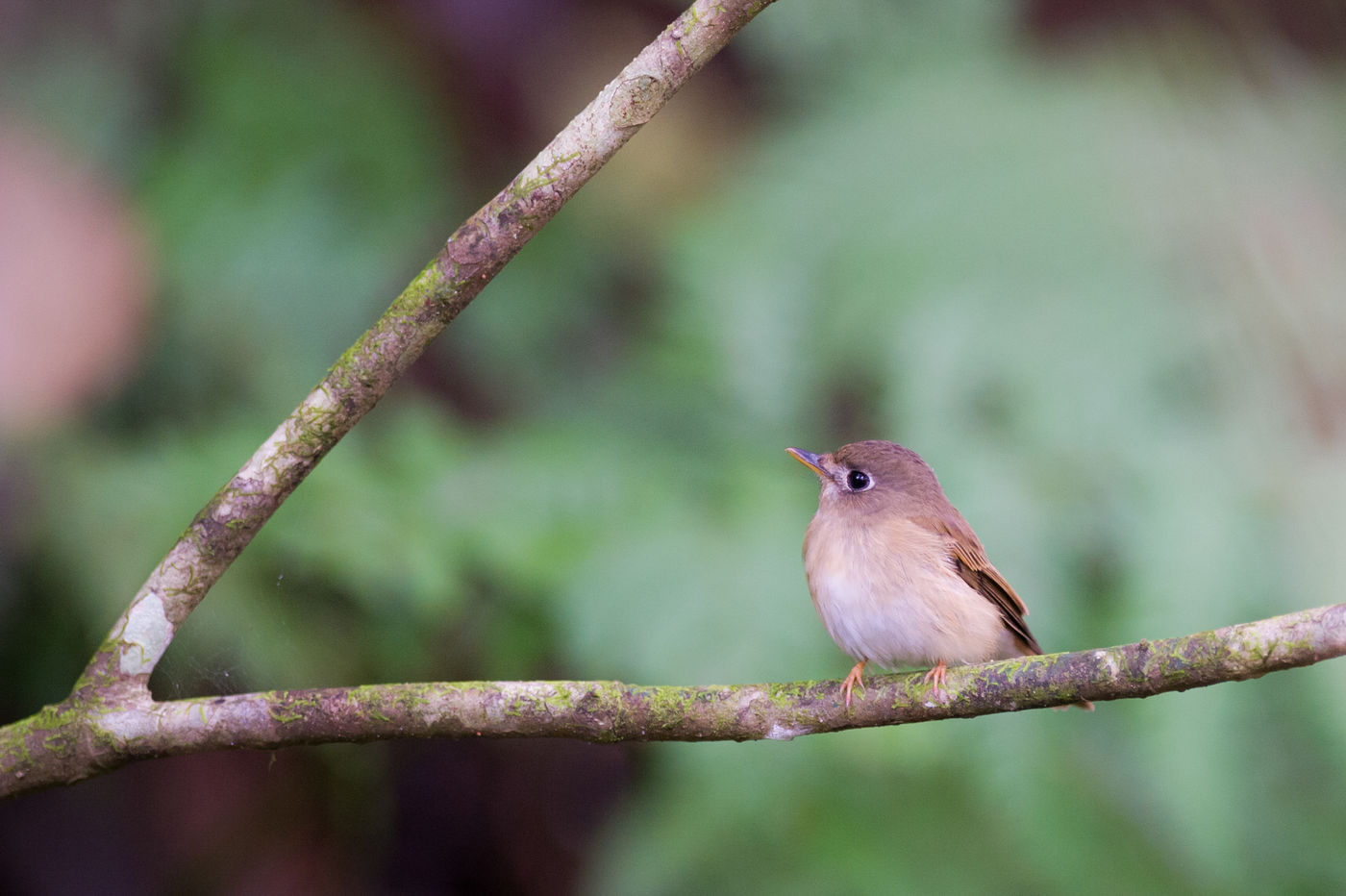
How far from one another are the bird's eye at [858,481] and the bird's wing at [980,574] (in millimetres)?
172

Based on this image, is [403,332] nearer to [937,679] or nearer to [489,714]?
[489,714]

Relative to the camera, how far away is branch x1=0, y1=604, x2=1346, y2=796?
77.3 inches

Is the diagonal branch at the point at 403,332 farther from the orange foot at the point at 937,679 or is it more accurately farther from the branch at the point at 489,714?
the orange foot at the point at 937,679

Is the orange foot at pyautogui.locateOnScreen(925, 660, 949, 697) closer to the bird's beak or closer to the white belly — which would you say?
the white belly

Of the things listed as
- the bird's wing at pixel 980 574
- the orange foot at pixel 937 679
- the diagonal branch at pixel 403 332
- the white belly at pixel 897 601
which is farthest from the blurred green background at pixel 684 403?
the orange foot at pixel 937 679

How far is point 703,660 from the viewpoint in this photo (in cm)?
337

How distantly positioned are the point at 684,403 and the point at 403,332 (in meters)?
2.26

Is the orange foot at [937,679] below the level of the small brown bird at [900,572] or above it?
below

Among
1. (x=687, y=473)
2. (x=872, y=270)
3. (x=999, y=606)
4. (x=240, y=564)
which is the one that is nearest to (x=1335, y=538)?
(x=999, y=606)

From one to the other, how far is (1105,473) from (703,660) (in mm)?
1328

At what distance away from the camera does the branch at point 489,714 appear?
6.44 feet

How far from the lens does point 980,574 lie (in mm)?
3039

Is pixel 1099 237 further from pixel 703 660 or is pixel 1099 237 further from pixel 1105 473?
pixel 703 660

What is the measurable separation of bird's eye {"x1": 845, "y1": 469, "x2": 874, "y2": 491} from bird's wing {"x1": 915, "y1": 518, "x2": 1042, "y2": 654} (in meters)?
0.17
